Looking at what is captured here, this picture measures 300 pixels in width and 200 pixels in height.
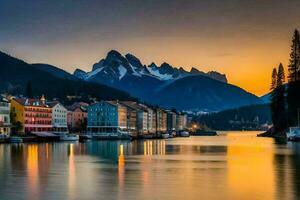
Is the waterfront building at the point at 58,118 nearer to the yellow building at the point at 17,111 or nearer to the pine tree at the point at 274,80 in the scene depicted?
the yellow building at the point at 17,111

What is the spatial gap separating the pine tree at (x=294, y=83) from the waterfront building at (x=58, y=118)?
2747 inches

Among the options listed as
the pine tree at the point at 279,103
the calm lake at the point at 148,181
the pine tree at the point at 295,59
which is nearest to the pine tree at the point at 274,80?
the pine tree at the point at 279,103

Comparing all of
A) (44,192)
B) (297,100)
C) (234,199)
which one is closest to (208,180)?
(234,199)

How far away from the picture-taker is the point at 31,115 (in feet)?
554

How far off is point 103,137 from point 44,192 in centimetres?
13873

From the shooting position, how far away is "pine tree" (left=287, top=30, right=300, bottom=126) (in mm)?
160350

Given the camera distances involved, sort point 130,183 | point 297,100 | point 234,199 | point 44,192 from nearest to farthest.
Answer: point 234,199 < point 44,192 < point 130,183 < point 297,100

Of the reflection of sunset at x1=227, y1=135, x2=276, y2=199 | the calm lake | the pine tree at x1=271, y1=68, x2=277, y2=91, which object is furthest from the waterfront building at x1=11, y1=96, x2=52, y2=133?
the reflection of sunset at x1=227, y1=135, x2=276, y2=199

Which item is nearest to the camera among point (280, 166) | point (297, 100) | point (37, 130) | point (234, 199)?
point (234, 199)

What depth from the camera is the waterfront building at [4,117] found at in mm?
144875

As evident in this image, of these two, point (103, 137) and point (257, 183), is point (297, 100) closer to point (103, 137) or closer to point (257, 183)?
point (103, 137)

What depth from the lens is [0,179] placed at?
4572 cm

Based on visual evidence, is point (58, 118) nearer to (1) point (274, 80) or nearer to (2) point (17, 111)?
(2) point (17, 111)

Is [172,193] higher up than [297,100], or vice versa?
[297,100]
